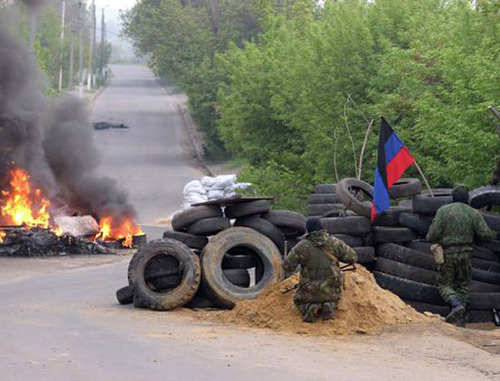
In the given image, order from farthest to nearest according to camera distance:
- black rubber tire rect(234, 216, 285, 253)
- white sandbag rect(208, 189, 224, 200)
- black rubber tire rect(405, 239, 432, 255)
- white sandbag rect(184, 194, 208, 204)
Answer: white sandbag rect(208, 189, 224, 200) → white sandbag rect(184, 194, 208, 204) → black rubber tire rect(234, 216, 285, 253) → black rubber tire rect(405, 239, 432, 255)

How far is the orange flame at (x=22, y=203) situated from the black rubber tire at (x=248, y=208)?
1059cm

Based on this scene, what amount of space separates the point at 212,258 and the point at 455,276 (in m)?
3.24

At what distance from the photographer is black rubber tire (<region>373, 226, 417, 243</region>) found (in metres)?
14.2

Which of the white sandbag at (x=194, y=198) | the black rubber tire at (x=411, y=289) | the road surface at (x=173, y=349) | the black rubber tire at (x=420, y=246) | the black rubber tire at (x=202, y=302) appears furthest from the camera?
the white sandbag at (x=194, y=198)

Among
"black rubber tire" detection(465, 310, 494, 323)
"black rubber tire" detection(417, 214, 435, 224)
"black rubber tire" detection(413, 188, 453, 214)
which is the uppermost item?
"black rubber tire" detection(413, 188, 453, 214)

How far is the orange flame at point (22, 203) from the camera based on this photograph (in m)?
25.1

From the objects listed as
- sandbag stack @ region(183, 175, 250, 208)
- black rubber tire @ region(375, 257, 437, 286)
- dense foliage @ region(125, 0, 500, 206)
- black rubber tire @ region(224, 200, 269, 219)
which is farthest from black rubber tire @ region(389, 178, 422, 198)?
sandbag stack @ region(183, 175, 250, 208)

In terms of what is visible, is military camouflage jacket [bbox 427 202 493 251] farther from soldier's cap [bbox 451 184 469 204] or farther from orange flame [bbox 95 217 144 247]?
orange flame [bbox 95 217 144 247]

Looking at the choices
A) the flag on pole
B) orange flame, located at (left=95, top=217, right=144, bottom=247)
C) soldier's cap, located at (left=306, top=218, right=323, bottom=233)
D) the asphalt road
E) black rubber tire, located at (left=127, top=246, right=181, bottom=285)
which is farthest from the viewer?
the asphalt road

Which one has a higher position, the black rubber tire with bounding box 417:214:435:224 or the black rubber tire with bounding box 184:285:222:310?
the black rubber tire with bounding box 417:214:435:224

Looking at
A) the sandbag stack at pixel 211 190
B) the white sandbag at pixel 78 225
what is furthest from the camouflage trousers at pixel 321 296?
the sandbag stack at pixel 211 190

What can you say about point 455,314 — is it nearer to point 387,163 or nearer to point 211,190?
point 387,163

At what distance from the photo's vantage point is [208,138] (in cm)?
5903

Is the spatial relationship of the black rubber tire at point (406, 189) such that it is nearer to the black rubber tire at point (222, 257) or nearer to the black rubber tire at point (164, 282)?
the black rubber tire at point (222, 257)
